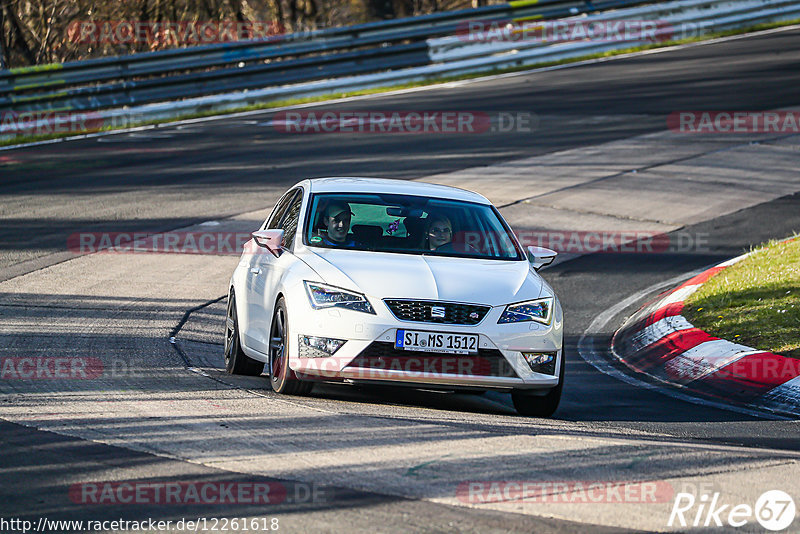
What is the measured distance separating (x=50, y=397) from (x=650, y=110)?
53.1ft

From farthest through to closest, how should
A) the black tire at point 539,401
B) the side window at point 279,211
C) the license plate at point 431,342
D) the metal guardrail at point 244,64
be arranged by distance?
the metal guardrail at point 244,64 < the side window at point 279,211 < the black tire at point 539,401 < the license plate at point 431,342

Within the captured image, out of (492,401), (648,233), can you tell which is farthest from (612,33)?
(492,401)

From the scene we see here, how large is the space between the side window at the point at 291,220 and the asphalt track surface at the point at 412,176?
1.22 metres

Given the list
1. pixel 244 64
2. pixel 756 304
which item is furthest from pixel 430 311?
pixel 244 64

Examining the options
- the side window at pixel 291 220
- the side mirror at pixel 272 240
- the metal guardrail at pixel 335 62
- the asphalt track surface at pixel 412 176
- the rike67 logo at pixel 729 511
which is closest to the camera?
the rike67 logo at pixel 729 511

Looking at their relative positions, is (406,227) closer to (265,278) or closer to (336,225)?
(336,225)

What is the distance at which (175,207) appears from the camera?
15.4 metres

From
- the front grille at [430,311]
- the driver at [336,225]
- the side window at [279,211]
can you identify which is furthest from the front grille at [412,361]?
the side window at [279,211]

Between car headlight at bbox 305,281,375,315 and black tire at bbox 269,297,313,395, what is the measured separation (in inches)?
10.2

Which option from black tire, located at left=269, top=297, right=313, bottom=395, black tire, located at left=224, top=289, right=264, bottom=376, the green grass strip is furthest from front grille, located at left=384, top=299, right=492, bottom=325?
the green grass strip

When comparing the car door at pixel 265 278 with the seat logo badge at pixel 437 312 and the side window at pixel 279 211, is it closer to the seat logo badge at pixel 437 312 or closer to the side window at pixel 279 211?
the side window at pixel 279 211

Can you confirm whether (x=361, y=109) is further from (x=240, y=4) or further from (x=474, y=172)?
(x=240, y=4)

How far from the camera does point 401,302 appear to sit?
288 inches

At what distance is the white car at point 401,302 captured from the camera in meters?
7.25
